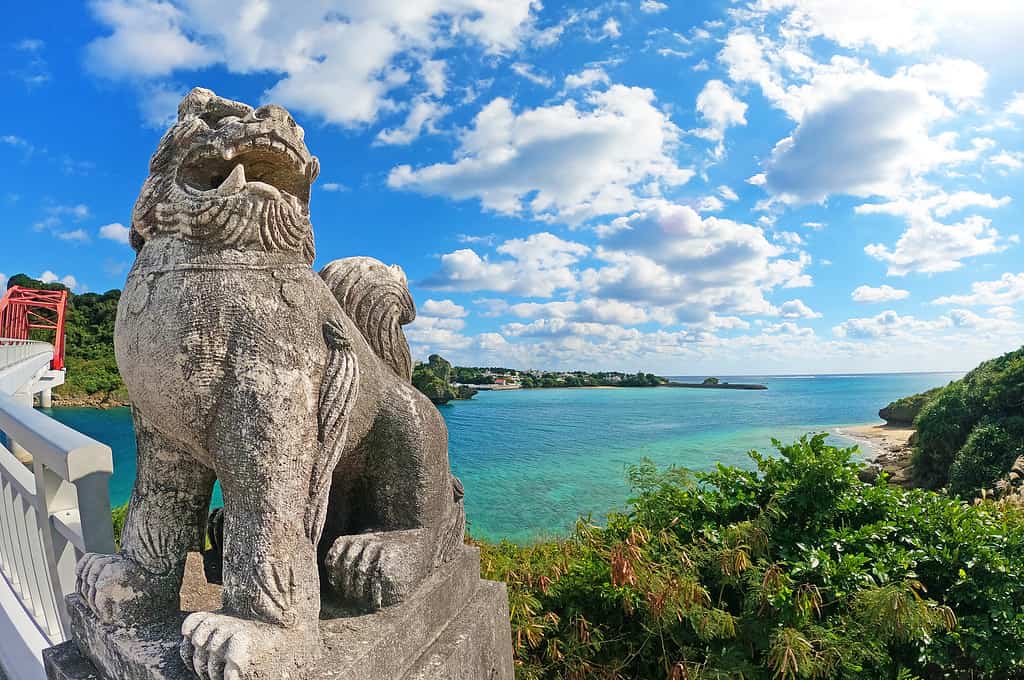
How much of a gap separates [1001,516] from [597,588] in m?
2.82

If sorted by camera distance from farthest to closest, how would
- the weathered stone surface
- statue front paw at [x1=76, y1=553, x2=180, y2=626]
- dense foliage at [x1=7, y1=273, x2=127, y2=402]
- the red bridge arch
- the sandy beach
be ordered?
dense foliage at [x1=7, y1=273, x2=127, y2=402]
the red bridge arch
the sandy beach
statue front paw at [x1=76, y1=553, x2=180, y2=626]
the weathered stone surface

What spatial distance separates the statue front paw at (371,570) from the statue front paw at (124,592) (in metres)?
0.43

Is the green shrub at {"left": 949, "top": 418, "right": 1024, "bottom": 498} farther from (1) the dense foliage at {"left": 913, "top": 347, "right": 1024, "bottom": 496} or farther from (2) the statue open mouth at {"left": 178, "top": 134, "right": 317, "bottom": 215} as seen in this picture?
(2) the statue open mouth at {"left": 178, "top": 134, "right": 317, "bottom": 215}

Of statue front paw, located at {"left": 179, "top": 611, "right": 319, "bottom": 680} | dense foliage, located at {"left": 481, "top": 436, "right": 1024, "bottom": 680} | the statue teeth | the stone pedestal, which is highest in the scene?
the statue teeth

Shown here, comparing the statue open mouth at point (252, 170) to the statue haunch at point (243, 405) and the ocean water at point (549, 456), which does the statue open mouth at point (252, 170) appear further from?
the ocean water at point (549, 456)

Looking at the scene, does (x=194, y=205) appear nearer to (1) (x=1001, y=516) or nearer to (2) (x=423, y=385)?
(1) (x=1001, y=516)

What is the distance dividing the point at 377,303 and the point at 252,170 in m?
0.55

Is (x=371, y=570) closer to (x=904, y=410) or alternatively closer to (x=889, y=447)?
(x=889, y=447)

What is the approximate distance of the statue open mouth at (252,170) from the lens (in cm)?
146

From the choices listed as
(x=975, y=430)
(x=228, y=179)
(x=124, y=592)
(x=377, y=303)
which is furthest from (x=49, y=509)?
(x=975, y=430)

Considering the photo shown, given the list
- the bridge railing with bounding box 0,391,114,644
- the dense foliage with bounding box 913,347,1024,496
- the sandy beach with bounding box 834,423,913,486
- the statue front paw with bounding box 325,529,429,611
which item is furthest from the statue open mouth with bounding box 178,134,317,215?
the dense foliage with bounding box 913,347,1024,496

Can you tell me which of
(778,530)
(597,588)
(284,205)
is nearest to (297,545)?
(284,205)

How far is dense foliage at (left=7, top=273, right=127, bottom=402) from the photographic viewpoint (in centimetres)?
2656

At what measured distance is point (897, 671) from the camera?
2.75 meters
